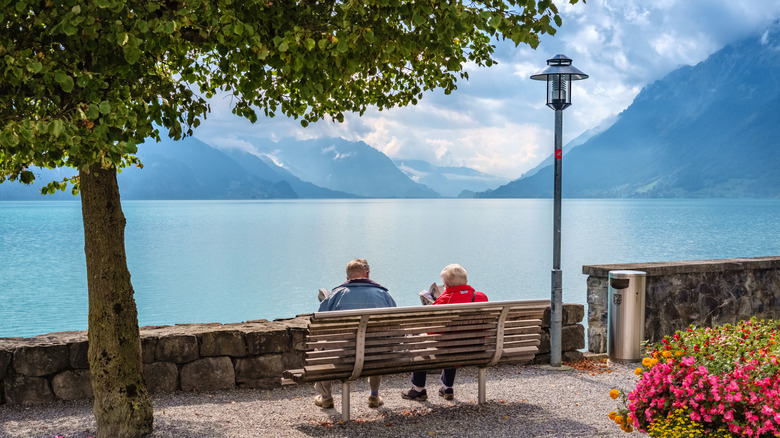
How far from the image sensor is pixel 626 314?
819 cm

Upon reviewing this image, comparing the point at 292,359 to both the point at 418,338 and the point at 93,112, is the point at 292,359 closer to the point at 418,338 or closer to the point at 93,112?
the point at 418,338

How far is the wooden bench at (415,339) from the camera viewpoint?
551 centimetres

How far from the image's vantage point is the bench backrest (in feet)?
18.1

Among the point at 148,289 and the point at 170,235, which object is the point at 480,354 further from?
the point at 170,235

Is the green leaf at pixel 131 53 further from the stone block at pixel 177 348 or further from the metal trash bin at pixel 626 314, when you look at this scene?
the metal trash bin at pixel 626 314

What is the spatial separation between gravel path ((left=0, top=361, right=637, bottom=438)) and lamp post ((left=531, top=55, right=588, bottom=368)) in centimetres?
61

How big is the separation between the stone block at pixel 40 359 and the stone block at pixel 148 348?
641mm

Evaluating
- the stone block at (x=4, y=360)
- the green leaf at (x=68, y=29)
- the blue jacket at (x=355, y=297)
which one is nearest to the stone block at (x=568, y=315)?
the blue jacket at (x=355, y=297)

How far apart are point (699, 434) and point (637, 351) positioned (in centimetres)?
400

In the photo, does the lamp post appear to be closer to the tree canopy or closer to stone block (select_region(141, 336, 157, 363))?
the tree canopy

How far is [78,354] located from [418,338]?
10.0ft

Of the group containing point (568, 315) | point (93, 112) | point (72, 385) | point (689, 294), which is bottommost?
point (72, 385)

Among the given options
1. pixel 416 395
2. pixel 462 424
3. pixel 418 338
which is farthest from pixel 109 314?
pixel 462 424

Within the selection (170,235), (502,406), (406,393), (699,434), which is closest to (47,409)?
(406,393)
